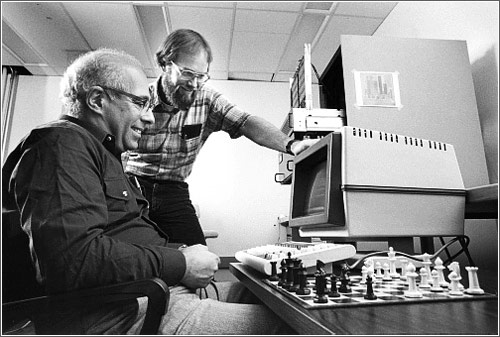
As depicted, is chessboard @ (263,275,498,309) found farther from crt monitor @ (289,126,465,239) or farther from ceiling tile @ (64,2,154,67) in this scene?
ceiling tile @ (64,2,154,67)

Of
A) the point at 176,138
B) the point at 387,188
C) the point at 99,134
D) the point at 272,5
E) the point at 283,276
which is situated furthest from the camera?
the point at 272,5

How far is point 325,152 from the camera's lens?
3.03 feet

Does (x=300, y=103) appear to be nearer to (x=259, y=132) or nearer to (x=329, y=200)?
(x=259, y=132)

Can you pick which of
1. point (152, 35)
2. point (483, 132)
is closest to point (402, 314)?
point (483, 132)

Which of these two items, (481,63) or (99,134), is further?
(481,63)

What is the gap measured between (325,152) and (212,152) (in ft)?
9.03

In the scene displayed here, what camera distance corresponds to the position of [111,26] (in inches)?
105

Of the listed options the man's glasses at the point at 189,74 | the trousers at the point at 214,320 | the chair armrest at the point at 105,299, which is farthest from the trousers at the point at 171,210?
the chair armrest at the point at 105,299

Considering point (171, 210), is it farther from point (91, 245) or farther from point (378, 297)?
point (378, 297)

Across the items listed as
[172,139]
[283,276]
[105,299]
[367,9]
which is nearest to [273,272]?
[283,276]

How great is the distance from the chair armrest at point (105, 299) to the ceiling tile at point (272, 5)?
2.16 m

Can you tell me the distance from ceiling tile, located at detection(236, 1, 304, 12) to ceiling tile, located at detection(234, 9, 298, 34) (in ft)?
0.11

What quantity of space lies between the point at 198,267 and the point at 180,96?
0.93 meters

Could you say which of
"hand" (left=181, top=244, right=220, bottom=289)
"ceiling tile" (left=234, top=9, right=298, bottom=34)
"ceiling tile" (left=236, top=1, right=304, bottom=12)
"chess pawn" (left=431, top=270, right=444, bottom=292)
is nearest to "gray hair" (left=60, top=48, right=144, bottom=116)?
"hand" (left=181, top=244, right=220, bottom=289)
